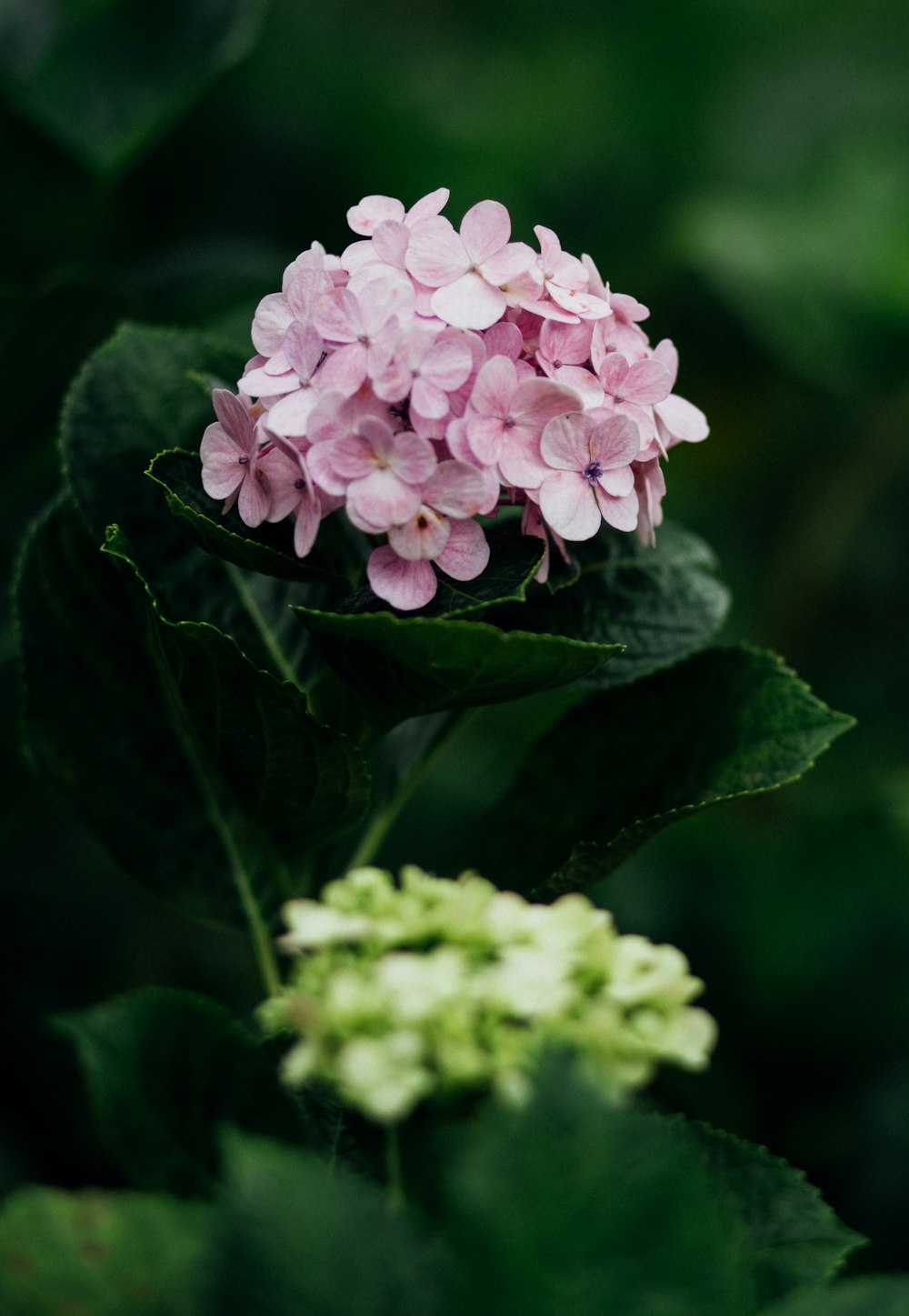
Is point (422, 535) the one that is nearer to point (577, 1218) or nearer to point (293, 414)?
point (293, 414)

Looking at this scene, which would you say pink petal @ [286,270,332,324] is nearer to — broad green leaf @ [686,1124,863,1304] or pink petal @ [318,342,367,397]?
pink petal @ [318,342,367,397]

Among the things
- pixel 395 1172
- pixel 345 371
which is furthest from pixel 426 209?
pixel 395 1172

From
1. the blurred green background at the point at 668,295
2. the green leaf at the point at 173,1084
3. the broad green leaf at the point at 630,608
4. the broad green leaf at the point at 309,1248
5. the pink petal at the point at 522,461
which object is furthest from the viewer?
the blurred green background at the point at 668,295

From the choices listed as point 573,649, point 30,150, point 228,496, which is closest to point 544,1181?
point 573,649

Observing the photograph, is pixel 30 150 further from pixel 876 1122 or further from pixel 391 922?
pixel 876 1122

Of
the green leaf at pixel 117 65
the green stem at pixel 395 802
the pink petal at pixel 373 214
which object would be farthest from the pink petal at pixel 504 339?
the green leaf at pixel 117 65

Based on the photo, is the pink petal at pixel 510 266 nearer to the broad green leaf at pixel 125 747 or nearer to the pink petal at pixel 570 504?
the pink petal at pixel 570 504

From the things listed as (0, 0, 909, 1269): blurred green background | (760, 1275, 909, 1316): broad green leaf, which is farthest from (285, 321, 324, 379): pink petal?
(760, 1275, 909, 1316): broad green leaf
